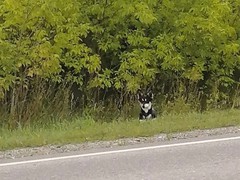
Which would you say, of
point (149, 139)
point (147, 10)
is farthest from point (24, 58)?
point (149, 139)

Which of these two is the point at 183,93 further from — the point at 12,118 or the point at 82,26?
the point at 12,118

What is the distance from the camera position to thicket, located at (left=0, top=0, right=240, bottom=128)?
35.9 feet

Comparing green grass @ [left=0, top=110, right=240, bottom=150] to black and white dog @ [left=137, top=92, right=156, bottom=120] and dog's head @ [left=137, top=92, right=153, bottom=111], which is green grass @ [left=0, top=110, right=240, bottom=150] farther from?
dog's head @ [left=137, top=92, right=153, bottom=111]

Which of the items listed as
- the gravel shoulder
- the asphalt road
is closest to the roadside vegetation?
the gravel shoulder

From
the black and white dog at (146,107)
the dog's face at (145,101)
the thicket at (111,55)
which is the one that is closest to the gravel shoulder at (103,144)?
the black and white dog at (146,107)

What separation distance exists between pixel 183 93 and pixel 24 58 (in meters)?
4.32

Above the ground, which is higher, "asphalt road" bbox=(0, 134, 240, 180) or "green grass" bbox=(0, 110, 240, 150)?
"green grass" bbox=(0, 110, 240, 150)

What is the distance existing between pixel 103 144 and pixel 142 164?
144 cm

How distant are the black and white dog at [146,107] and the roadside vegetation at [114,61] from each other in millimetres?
405

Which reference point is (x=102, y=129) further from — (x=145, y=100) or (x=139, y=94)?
(x=139, y=94)

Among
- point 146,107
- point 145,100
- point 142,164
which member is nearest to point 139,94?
point 145,100

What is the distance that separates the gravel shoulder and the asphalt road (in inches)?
12.0

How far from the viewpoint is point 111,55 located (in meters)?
12.9

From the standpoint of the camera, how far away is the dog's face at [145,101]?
36.2ft
